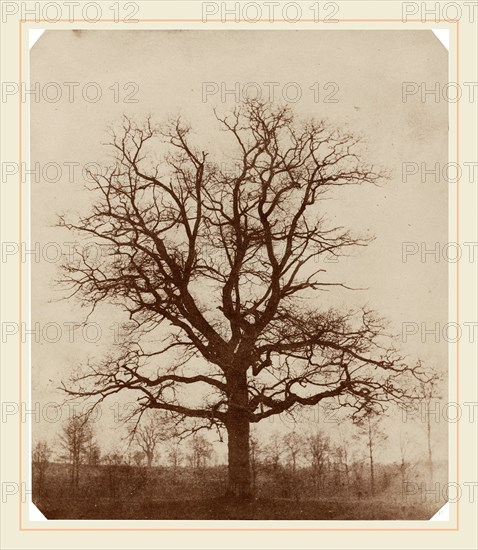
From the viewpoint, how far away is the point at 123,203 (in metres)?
10.5

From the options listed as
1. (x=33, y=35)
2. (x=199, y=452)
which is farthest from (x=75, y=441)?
(x=33, y=35)

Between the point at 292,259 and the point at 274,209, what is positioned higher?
the point at 274,209

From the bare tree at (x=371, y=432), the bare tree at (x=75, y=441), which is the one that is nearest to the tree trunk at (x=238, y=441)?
the bare tree at (x=371, y=432)

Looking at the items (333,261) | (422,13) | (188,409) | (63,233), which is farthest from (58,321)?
(422,13)

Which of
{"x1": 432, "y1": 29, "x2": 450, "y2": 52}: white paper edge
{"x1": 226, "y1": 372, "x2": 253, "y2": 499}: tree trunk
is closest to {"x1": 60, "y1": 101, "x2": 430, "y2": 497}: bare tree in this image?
{"x1": 226, "y1": 372, "x2": 253, "y2": 499}: tree trunk

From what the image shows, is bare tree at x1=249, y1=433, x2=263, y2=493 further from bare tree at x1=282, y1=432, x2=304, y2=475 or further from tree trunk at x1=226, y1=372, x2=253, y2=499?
bare tree at x1=282, y1=432, x2=304, y2=475

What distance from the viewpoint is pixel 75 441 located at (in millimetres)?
10188

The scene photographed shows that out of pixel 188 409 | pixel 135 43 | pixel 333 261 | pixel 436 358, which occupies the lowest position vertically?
pixel 188 409

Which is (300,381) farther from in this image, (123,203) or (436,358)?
(123,203)

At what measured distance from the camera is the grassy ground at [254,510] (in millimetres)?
9969

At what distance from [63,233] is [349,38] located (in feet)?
14.8

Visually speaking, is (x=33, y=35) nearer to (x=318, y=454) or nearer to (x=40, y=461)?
(x=40, y=461)

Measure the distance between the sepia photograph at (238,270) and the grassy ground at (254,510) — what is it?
0.18ft

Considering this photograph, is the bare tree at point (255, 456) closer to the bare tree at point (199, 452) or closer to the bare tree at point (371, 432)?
the bare tree at point (199, 452)
